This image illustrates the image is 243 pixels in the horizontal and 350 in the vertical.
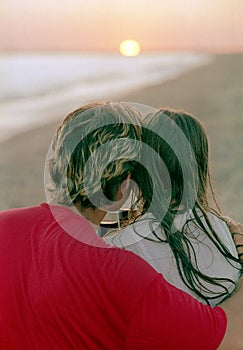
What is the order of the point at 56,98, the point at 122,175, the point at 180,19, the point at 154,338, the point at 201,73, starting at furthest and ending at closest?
the point at 201,73, the point at 56,98, the point at 180,19, the point at 122,175, the point at 154,338

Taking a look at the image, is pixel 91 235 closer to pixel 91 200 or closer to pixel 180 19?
pixel 91 200

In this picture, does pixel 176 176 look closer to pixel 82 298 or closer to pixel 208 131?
pixel 82 298

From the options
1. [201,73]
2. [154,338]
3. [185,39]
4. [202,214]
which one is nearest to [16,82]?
[185,39]

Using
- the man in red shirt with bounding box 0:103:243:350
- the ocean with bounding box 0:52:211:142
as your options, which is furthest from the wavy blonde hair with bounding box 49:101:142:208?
the ocean with bounding box 0:52:211:142

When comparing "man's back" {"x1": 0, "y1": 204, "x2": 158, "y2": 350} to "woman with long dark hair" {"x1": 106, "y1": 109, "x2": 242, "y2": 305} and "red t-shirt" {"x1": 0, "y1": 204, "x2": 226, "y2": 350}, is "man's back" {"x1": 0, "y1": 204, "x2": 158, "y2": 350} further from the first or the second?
"woman with long dark hair" {"x1": 106, "y1": 109, "x2": 242, "y2": 305}

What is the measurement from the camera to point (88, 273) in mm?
716

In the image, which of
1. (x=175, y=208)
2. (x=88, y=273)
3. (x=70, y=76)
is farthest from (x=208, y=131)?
(x=88, y=273)

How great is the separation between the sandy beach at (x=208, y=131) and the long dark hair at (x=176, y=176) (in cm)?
41

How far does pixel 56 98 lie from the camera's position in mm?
1504

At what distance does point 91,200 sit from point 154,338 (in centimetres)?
22

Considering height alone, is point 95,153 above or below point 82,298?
above

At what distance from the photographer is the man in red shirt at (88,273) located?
0.70 m

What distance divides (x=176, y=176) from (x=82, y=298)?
0.24 meters

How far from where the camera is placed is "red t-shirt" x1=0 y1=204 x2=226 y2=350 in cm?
70
